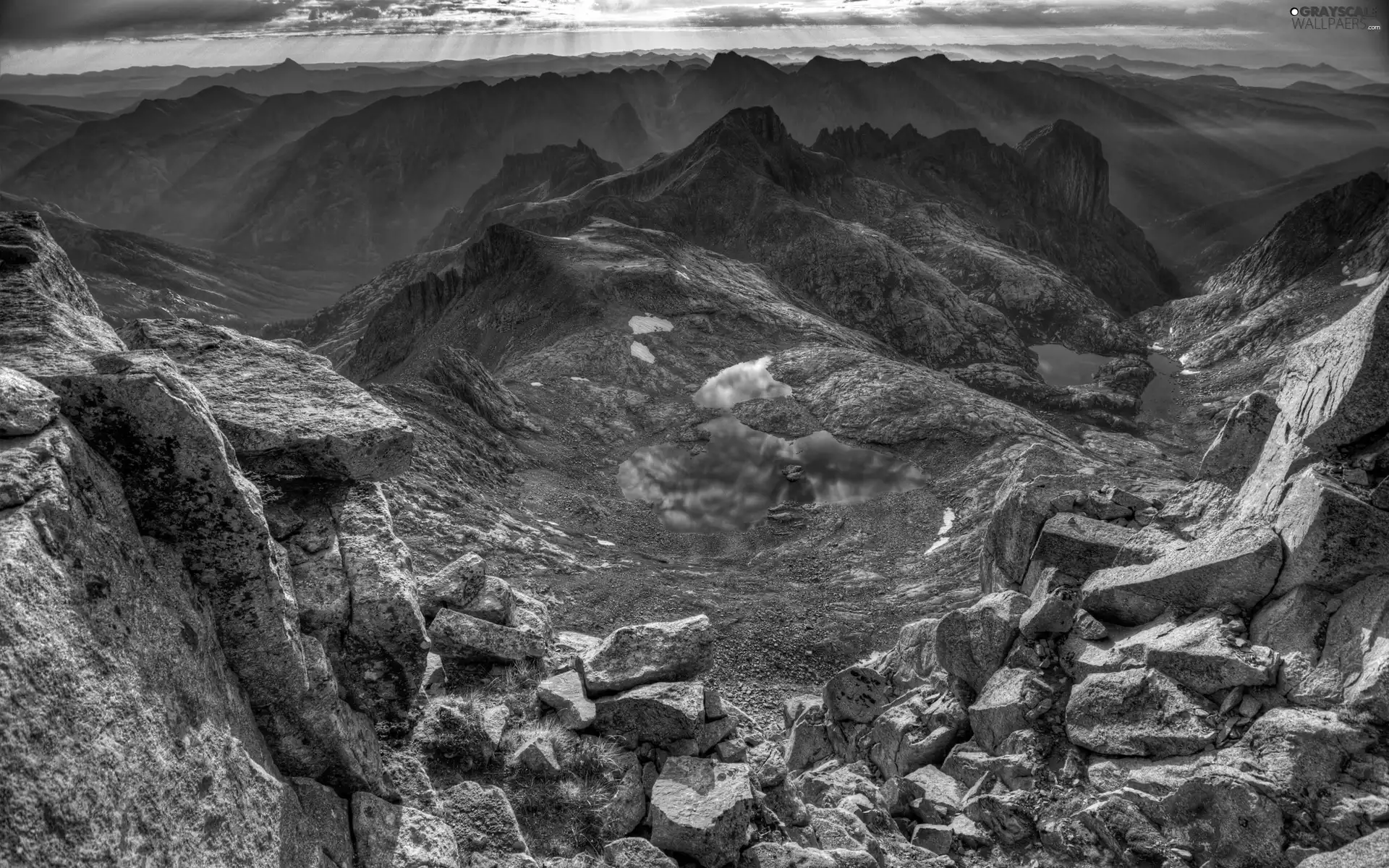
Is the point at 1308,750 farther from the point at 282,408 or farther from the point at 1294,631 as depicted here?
the point at 282,408

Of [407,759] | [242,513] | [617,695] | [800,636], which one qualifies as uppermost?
[242,513]

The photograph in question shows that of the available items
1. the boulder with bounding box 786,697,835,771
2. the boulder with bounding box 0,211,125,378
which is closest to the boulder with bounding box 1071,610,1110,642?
the boulder with bounding box 786,697,835,771

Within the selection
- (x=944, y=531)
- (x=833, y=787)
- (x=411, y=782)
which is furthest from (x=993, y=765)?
(x=944, y=531)

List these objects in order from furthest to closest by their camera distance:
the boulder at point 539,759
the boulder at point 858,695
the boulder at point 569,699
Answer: the boulder at point 858,695
the boulder at point 569,699
the boulder at point 539,759

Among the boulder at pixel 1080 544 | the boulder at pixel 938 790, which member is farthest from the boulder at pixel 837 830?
A: the boulder at pixel 1080 544

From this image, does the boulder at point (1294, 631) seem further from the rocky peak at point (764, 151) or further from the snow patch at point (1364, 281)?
the snow patch at point (1364, 281)

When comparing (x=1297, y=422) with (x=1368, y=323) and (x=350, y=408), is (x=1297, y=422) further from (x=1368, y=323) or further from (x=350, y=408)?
(x=350, y=408)

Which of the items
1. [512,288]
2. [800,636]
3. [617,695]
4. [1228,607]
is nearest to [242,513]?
[617,695]

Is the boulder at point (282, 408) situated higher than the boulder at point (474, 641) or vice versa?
the boulder at point (282, 408)
